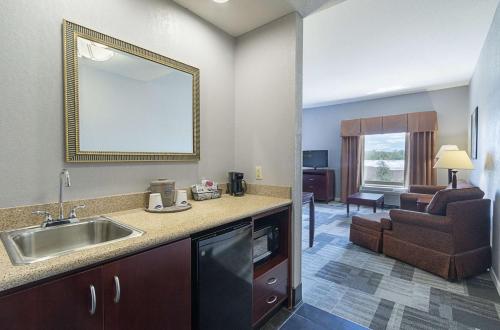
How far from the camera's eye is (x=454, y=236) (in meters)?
2.27

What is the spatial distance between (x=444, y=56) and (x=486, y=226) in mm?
2403

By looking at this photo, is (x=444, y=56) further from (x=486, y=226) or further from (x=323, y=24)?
(x=486, y=226)

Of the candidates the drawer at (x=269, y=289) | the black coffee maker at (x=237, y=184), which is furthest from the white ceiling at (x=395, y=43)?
the drawer at (x=269, y=289)

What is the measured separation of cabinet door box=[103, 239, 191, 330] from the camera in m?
0.90

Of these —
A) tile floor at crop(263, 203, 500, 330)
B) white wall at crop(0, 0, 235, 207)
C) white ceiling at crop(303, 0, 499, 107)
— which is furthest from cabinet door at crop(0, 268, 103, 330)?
white ceiling at crop(303, 0, 499, 107)

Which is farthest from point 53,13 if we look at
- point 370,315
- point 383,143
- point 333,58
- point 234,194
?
point 383,143

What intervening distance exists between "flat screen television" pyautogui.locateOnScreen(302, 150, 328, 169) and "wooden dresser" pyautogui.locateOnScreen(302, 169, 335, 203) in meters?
0.29

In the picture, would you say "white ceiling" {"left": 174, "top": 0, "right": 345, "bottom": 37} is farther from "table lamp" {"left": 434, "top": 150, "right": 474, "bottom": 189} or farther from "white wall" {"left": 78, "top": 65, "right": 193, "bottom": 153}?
"table lamp" {"left": 434, "top": 150, "right": 474, "bottom": 189}

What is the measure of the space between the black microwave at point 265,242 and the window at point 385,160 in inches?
190

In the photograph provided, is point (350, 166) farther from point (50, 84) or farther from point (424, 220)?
point (50, 84)

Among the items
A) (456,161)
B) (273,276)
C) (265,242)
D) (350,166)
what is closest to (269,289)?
(273,276)

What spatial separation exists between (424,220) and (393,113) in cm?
379

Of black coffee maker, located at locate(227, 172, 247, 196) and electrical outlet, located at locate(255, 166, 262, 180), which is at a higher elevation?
electrical outlet, located at locate(255, 166, 262, 180)

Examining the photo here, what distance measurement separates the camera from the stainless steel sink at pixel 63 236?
41.6 inches
